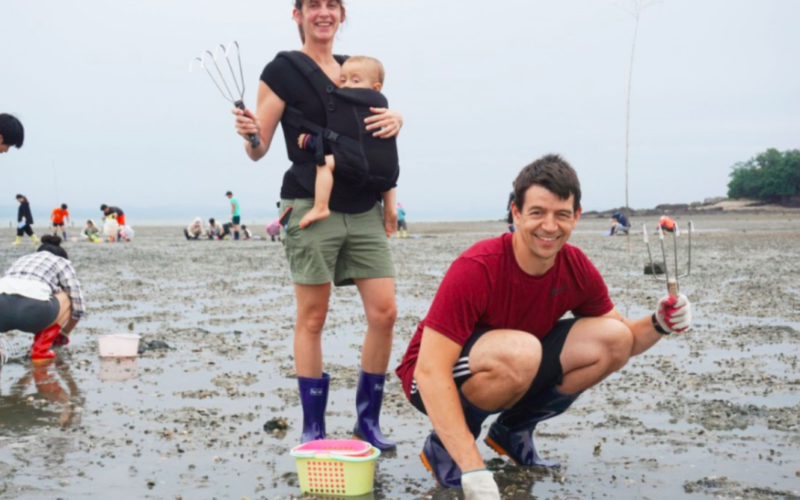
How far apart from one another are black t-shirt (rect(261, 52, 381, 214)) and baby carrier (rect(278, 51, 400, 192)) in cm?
3

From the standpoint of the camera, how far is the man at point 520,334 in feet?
11.7

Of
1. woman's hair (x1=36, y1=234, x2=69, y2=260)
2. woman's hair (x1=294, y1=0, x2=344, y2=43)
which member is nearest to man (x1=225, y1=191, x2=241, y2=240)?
woman's hair (x1=36, y1=234, x2=69, y2=260)

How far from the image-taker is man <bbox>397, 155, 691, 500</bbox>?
3.57 meters

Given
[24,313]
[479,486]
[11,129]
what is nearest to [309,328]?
[479,486]

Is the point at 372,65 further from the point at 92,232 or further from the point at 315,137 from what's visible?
the point at 92,232

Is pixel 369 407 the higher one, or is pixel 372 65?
pixel 372 65

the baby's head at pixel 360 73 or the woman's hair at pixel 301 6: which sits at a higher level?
the woman's hair at pixel 301 6

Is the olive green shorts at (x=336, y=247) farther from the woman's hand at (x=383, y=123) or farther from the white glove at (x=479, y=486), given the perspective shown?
the white glove at (x=479, y=486)

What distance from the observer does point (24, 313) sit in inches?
259

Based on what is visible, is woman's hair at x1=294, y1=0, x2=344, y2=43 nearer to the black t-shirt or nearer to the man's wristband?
the black t-shirt

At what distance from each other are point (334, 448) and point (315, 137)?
1431 millimetres

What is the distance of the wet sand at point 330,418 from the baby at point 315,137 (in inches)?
45.2

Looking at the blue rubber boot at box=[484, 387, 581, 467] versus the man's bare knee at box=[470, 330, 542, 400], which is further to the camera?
the blue rubber boot at box=[484, 387, 581, 467]

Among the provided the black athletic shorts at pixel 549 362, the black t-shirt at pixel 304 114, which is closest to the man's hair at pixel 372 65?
the black t-shirt at pixel 304 114
